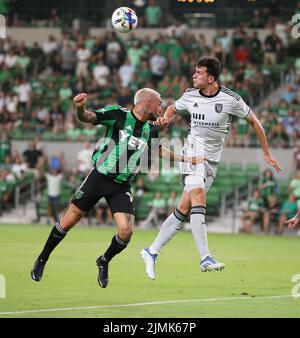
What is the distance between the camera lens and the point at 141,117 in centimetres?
1188

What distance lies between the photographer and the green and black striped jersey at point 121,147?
1177 cm

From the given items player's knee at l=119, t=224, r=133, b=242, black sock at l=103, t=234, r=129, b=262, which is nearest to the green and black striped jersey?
player's knee at l=119, t=224, r=133, b=242

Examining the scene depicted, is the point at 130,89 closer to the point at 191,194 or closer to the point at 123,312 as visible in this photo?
the point at 191,194

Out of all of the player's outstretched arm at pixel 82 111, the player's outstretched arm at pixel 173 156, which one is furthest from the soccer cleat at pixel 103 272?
the player's outstretched arm at pixel 82 111

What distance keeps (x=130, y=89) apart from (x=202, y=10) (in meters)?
4.41

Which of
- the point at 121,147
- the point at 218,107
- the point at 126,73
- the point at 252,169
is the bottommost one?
the point at 252,169

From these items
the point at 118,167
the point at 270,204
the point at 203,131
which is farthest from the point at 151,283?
the point at 270,204

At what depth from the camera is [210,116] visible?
12.7 meters

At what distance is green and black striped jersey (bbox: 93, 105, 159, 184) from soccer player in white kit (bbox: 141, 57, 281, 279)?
0.89 metres

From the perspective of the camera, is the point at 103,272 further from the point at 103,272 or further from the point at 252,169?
the point at 252,169

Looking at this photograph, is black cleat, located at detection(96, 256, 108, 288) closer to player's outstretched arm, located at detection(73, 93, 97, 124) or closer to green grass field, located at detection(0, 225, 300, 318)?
green grass field, located at detection(0, 225, 300, 318)

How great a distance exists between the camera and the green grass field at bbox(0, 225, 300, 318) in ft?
34.4

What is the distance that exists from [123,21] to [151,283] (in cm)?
550

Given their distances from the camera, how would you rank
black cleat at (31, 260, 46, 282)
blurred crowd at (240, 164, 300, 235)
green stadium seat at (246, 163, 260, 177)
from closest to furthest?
black cleat at (31, 260, 46, 282)
blurred crowd at (240, 164, 300, 235)
green stadium seat at (246, 163, 260, 177)
